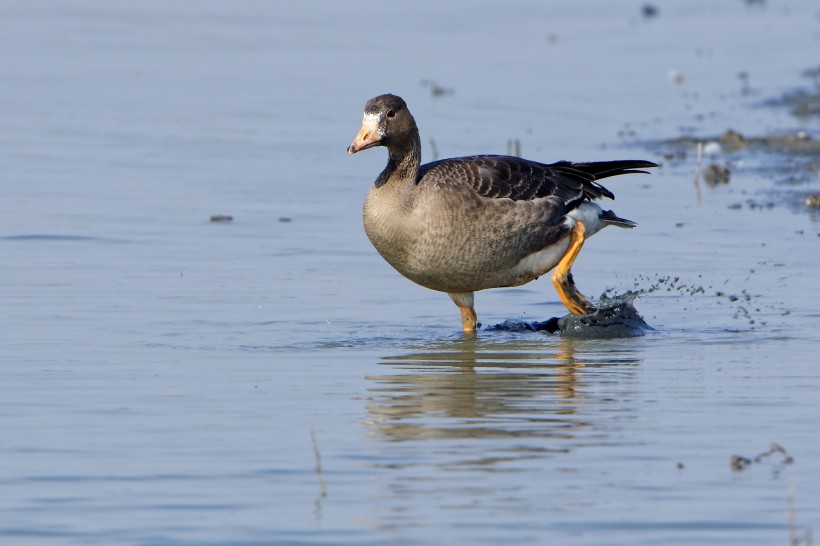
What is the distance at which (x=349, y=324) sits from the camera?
31.0ft

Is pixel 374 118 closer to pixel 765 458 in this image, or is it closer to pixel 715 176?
pixel 765 458

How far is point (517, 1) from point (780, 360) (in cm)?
1925

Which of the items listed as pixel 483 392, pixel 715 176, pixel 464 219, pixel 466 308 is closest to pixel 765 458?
pixel 483 392

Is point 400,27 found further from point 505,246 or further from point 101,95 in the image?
point 505,246

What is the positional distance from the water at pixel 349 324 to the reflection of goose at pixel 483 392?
0.09ft

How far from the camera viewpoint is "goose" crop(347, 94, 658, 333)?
9.08 m

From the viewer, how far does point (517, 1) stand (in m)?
26.8

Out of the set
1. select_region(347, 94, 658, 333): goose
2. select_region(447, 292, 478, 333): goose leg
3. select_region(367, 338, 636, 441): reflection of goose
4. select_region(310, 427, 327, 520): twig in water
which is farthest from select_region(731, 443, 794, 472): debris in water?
select_region(447, 292, 478, 333): goose leg

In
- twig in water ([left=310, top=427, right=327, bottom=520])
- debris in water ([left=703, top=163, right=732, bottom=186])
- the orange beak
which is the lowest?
twig in water ([left=310, top=427, right=327, bottom=520])

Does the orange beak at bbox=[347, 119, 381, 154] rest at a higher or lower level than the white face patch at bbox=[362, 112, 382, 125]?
lower

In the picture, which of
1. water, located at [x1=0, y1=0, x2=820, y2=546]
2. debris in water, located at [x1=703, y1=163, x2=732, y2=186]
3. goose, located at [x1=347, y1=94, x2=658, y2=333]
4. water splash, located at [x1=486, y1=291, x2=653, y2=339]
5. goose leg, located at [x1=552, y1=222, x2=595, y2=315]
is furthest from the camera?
debris in water, located at [x1=703, y1=163, x2=732, y2=186]

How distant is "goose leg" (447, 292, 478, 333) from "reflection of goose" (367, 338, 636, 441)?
319 millimetres

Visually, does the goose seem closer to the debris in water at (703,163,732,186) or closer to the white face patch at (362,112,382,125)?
the white face patch at (362,112,382,125)

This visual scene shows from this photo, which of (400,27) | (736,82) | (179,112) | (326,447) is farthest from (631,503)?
(400,27)
